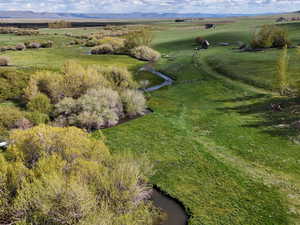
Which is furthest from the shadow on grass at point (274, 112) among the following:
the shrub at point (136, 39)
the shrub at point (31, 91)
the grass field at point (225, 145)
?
the shrub at point (136, 39)

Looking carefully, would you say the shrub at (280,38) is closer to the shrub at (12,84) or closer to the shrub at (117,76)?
the shrub at (117,76)

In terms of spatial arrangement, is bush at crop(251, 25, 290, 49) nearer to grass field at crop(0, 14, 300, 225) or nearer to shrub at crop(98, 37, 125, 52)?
grass field at crop(0, 14, 300, 225)

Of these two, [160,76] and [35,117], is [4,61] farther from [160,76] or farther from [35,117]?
[35,117]

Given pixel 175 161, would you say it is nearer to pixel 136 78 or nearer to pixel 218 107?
pixel 218 107

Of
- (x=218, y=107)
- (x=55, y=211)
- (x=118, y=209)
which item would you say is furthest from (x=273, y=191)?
(x=218, y=107)

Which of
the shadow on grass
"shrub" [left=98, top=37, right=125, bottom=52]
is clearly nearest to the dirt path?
the shadow on grass

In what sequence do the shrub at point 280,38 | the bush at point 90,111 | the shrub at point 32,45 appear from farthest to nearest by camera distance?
the shrub at point 32,45 < the shrub at point 280,38 < the bush at point 90,111

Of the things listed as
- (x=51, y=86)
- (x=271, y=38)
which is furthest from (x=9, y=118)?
(x=271, y=38)
